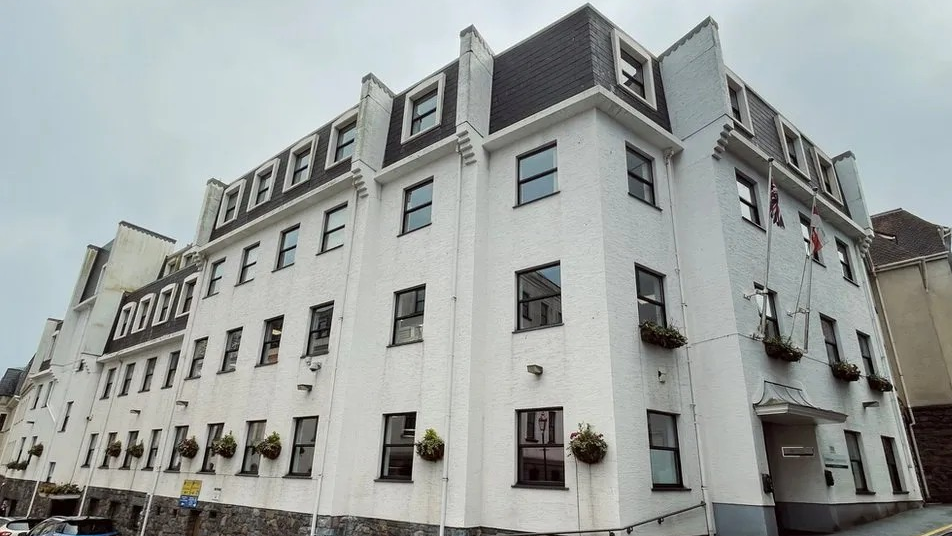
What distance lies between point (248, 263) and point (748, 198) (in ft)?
58.5

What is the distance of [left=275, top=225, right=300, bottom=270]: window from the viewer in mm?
19188

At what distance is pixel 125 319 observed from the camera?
1257 inches

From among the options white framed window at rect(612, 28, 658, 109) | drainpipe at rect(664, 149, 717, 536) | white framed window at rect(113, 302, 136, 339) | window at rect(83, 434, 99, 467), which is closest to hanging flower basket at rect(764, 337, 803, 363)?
drainpipe at rect(664, 149, 717, 536)

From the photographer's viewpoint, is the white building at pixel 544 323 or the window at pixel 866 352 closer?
the white building at pixel 544 323

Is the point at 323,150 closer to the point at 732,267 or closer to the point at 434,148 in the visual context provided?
the point at 434,148

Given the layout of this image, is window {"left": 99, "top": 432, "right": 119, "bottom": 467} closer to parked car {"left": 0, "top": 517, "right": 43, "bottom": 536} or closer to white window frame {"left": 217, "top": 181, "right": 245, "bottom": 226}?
parked car {"left": 0, "top": 517, "right": 43, "bottom": 536}

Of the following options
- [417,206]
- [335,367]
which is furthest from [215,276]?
[417,206]

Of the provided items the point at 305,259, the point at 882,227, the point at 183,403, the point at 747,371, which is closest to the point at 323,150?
the point at 305,259

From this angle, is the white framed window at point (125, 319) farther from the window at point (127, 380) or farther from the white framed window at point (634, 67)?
the white framed window at point (634, 67)

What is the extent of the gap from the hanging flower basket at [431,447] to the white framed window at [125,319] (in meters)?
26.2

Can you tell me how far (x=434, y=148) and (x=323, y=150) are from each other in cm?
655

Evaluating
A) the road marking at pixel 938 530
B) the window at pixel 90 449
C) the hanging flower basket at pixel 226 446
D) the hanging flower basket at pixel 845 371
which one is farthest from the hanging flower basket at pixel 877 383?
the window at pixel 90 449

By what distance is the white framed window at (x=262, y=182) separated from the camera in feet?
72.0

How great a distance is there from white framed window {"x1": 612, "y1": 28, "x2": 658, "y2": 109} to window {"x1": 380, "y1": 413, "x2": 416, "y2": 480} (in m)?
10.5
